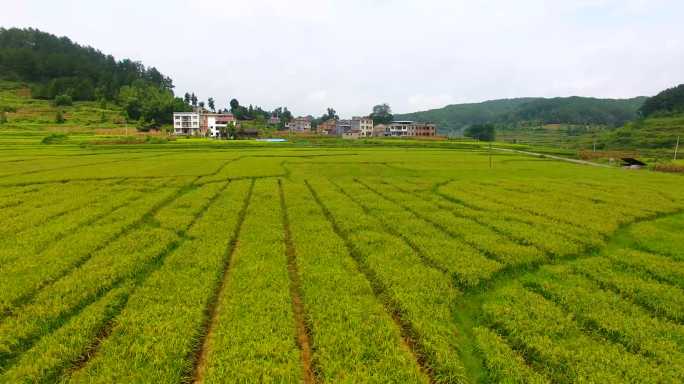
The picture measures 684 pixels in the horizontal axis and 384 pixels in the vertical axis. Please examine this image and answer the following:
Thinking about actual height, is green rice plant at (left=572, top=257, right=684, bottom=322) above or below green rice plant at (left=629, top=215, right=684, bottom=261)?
below

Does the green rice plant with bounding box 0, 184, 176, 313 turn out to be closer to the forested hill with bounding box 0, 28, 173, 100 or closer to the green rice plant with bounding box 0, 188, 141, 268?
the green rice plant with bounding box 0, 188, 141, 268

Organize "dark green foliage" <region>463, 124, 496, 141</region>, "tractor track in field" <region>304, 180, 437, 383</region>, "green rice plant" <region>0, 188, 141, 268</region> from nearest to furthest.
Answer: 1. "tractor track in field" <region>304, 180, 437, 383</region>
2. "green rice plant" <region>0, 188, 141, 268</region>
3. "dark green foliage" <region>463, 124, 496, 141</region>

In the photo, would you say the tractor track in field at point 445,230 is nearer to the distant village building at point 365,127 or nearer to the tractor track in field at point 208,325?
the tractor track in field at point 208,325

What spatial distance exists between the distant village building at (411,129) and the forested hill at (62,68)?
319ft

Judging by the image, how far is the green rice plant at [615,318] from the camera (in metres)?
5.66

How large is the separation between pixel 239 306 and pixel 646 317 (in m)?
8.21

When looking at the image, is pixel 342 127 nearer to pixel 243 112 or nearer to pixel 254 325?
pixel 243 112

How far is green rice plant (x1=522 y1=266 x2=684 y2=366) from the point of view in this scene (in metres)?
5.66

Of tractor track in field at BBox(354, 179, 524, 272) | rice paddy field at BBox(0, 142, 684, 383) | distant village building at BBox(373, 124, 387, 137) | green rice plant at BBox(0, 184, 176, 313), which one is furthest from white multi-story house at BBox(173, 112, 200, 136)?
green rice plant at BBox(0, 184, 176, 313)

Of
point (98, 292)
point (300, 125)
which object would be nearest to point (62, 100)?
point (300, 125)

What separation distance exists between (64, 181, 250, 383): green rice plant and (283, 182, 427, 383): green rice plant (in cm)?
→ 211

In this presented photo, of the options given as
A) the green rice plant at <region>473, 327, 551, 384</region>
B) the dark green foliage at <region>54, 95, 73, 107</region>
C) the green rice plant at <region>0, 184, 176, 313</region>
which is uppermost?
the dark green foliage at <region>54, 95, 73, 107</region>

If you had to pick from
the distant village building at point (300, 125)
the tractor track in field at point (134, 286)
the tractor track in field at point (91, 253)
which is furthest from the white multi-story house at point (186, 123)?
the tractor track in field at point (134, 286)

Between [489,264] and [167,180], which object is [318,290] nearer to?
[489,264]
